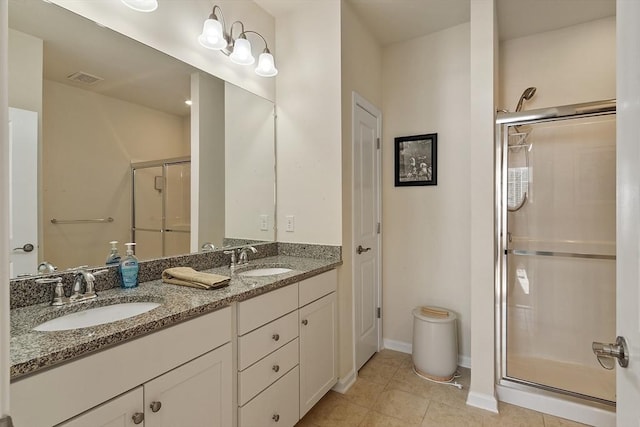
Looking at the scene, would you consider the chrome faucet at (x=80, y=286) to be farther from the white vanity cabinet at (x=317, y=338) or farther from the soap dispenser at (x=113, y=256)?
the white vanity cabinet at (x=317, y=338)

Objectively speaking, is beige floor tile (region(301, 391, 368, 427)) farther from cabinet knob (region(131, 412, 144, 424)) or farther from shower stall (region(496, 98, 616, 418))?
cabinet knob (region(131, 412, 144, 424))

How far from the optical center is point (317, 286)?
1.90 metres

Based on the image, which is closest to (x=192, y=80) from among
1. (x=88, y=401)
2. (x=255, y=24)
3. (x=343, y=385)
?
(x=255, y=24)

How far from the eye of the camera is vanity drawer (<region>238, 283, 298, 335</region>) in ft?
4.49

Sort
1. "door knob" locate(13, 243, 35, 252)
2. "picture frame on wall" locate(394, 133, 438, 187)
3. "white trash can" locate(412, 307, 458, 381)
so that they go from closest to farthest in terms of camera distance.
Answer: "door knob" locate(13, 243, 35, 252), "white trash can" locate(412, 307, 458, 381), "picture frame on wall" locate(394, 133, 438, 187)

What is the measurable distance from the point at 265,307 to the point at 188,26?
62.7 inches

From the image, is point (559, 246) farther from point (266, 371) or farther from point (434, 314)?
point (266, 371)

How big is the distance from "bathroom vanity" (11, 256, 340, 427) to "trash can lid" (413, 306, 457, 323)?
828 millimetres

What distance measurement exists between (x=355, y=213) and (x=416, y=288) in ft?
3.13

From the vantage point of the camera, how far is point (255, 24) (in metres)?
2.21

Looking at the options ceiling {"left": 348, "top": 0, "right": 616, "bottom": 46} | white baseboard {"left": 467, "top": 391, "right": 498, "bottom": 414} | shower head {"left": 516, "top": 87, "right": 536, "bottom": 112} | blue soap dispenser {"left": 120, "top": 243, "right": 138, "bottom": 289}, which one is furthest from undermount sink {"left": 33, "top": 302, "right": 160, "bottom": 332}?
shower head {"left": 516, "top": 87, "right": 536, "bottom": 112}

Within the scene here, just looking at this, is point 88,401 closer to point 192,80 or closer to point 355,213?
point 192,80

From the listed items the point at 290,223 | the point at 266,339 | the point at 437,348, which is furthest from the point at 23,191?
the point at 437,348

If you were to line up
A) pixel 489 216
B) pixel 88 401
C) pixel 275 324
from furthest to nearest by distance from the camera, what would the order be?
pixel 489 216 < pixel 275 324 < pixel 88 401
